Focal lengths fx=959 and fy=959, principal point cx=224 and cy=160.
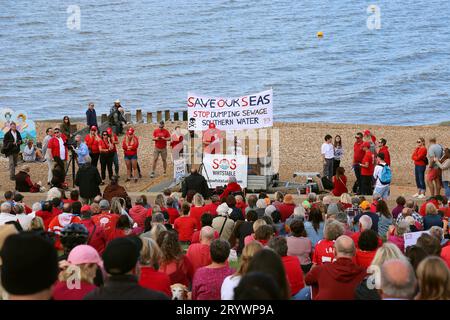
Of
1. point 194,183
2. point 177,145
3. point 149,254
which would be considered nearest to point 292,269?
point 149,254

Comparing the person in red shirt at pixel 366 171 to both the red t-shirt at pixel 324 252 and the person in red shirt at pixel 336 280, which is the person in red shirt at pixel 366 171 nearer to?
the red t-shirt at pixel 324 252

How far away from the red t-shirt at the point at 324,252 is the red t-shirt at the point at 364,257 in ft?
1.32

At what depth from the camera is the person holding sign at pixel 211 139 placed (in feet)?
65.5

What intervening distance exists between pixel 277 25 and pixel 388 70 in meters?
23.7

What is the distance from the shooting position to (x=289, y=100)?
49.4 m

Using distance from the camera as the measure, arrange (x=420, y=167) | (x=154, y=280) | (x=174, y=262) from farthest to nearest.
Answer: (x=420, y=167) → (x=174, y=262) → (x=154, y=280)

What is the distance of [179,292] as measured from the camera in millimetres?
8078

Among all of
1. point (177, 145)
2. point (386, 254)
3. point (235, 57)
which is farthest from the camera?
point (235, 57)

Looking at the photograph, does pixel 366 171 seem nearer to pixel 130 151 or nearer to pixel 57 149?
pixel 130 151

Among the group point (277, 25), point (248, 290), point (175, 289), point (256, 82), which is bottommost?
point (175, 289)

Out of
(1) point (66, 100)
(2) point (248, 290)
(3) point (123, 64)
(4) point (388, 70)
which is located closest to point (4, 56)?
(3) point (123, 64)

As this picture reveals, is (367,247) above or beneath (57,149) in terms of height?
beneath

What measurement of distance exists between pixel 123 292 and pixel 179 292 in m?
2.56

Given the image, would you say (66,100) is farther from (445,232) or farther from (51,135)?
(445,232)
